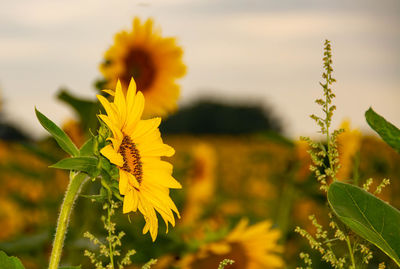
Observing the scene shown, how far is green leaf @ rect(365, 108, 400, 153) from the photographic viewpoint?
2.71 ft

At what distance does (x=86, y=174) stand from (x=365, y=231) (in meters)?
0.34

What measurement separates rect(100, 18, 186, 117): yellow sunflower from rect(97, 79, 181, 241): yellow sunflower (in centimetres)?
107

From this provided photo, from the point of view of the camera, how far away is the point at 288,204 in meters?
2.34

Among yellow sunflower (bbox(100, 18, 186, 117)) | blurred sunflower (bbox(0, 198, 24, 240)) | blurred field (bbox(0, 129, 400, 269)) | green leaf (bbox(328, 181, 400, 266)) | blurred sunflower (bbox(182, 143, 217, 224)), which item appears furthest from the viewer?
blurred sunflower (bbox(182, 143, 217, 224))

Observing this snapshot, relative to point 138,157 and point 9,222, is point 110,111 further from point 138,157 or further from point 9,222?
point 9,222

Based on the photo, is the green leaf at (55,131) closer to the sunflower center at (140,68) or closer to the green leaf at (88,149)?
the green leaf at (88,149)

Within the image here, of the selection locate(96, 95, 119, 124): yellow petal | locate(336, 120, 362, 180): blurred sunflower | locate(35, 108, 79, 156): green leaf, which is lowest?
locate(35, 108, 79, 156): green leaf

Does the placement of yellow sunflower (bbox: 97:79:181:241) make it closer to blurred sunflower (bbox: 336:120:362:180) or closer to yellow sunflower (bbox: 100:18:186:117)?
yellow sunflower (bbox: 100:18:186:117)

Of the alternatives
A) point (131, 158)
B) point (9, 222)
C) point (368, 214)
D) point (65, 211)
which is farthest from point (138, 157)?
point (9, 222)

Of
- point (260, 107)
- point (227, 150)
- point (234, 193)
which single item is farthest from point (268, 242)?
point (260, 107)

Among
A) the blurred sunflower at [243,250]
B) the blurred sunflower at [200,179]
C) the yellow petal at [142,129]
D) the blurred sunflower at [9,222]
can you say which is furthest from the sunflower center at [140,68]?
the blurred sunflower at [200,179]

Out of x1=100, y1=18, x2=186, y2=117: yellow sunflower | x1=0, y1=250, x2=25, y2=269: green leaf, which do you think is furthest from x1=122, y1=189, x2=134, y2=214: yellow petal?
x1=100, y1=18, x2=186, y2=117: yellow sunflower

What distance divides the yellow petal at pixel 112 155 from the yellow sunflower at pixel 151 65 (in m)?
1.15

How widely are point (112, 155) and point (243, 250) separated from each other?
896 millimetres
